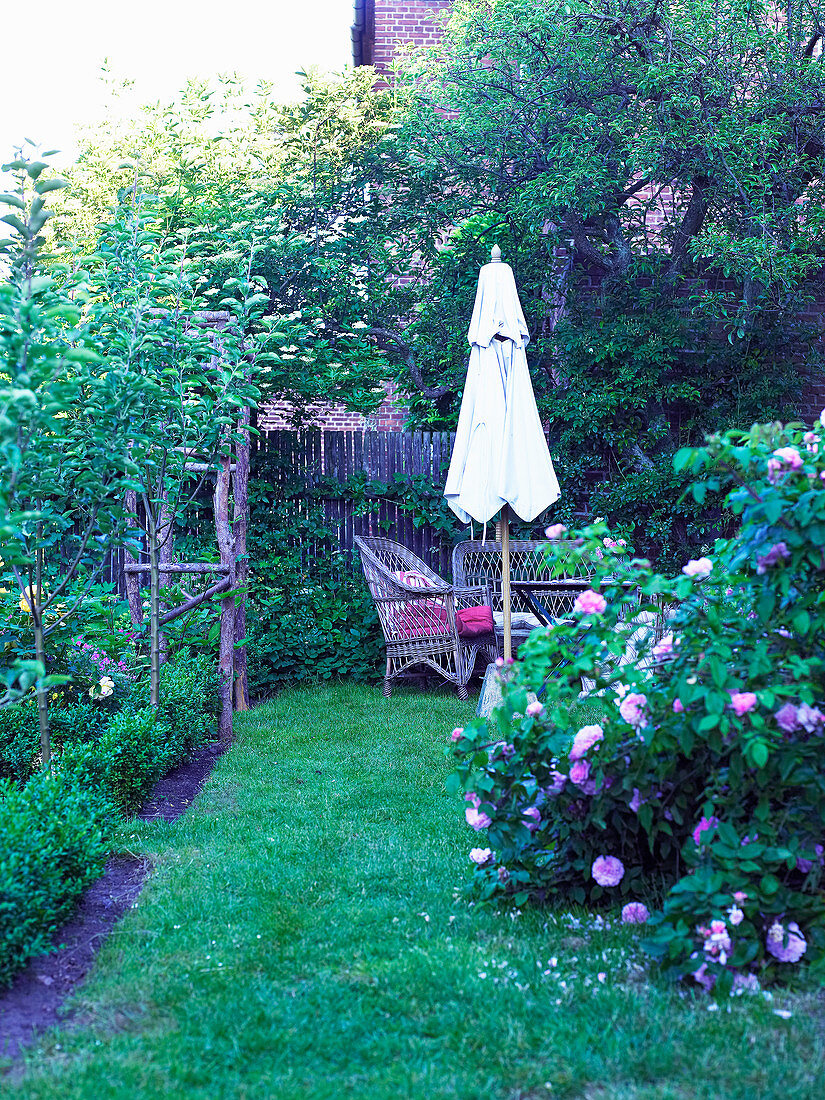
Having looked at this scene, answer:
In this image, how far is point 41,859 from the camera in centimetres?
275

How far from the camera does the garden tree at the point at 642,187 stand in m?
7.36

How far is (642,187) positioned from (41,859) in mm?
7731

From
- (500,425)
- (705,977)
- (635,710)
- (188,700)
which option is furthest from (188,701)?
(705,977)

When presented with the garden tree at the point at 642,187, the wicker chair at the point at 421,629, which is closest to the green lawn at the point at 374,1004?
the wicker chair at the point at 421,629

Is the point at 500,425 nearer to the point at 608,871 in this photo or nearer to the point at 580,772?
the point at 580,772

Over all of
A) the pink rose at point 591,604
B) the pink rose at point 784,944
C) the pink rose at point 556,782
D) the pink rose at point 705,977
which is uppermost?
the pink rose at point 591,604

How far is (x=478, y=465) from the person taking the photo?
5.80m

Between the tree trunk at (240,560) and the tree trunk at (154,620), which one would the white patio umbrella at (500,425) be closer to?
the tree trunk at (240,560)

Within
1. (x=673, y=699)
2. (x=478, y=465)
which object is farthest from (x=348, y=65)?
(x=673, y=699)

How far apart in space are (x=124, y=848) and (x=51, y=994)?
1.18m

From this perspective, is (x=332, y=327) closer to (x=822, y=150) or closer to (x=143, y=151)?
(x=143, y=151)

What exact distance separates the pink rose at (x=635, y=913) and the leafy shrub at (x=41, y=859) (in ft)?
5.54

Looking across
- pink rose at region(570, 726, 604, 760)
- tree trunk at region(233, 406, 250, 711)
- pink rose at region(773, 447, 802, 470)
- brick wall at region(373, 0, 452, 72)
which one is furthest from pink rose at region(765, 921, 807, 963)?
brick wall at region(373, 0, 452, 72)

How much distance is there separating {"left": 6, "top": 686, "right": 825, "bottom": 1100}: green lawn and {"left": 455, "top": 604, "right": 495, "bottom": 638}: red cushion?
3.01 metres
